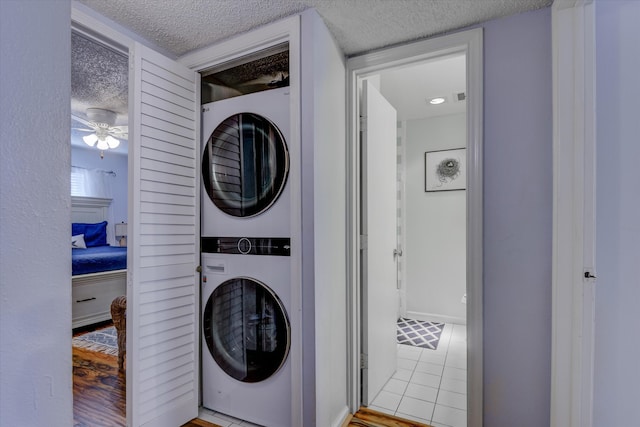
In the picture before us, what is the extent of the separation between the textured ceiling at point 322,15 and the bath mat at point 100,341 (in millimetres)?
2685

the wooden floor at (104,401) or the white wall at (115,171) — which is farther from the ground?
the white wall at (115,171)

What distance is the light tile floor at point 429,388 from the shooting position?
195cm

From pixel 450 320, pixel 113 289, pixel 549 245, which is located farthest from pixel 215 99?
pixel 450 320

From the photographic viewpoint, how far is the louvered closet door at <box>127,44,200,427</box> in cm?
159

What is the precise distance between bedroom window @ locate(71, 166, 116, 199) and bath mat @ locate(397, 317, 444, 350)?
18.3 ft

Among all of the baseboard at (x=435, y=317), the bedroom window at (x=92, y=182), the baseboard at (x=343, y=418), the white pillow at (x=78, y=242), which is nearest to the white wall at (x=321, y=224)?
the baseboard at (x=343, y=418)

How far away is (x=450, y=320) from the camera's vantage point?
11.8ft

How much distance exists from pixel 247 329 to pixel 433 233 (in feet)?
8.48

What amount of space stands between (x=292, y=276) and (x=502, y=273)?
1.06 metres

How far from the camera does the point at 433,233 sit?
371cm
